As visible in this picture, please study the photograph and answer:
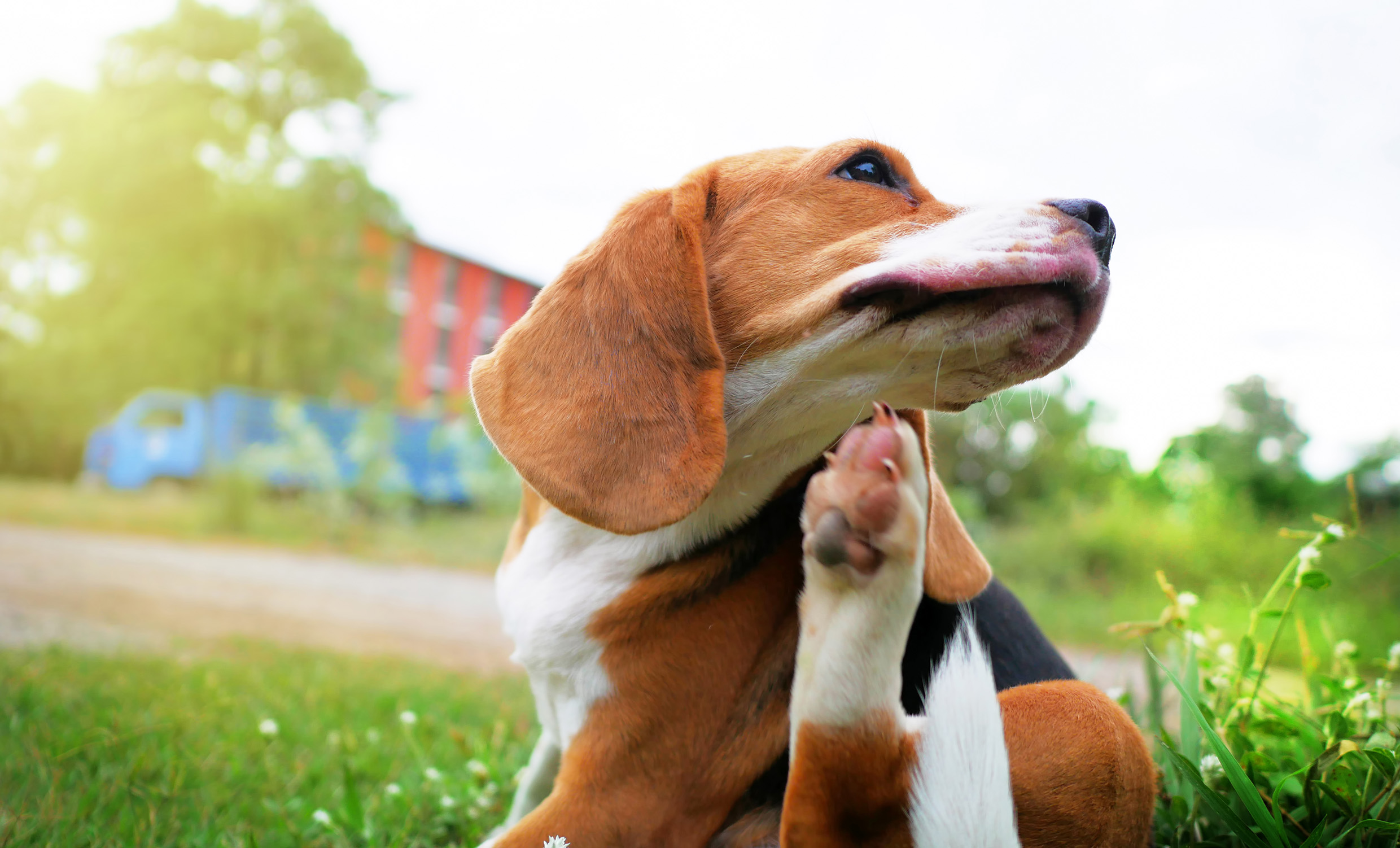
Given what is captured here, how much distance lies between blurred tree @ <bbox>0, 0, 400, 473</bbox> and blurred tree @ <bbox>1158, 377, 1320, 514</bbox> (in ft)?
49.3

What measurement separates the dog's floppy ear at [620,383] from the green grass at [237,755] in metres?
1.13

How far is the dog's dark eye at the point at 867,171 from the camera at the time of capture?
184 centimetres

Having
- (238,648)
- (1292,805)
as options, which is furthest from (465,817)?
(238,648)

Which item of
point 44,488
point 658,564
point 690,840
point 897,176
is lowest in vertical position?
point 44,488

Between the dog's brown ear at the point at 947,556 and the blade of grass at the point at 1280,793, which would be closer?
the blade of grass at the point at 1280,793

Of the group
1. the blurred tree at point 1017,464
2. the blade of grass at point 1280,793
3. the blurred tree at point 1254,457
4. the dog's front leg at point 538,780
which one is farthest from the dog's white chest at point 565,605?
the blurred tree at point 1017,464

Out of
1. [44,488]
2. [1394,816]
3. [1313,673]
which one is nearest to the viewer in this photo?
[1394,816]

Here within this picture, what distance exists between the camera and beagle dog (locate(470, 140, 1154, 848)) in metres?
1.44

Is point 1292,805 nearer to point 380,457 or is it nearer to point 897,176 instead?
point 897,176

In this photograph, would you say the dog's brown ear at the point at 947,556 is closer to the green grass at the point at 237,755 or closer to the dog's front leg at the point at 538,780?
the dog's front leg at the point at 538,780

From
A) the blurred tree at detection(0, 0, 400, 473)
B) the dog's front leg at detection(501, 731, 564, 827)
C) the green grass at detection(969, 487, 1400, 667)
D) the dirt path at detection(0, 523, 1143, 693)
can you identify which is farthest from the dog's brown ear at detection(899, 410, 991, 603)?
the blurred tree at detection(0, 0, 400, 473)

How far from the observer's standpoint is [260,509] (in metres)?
→ 11.1

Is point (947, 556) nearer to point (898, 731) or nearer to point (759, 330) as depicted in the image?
point (898, 731)

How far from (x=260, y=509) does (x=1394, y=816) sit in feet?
38.6
